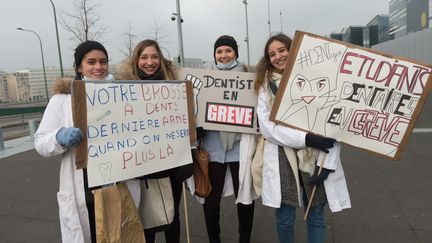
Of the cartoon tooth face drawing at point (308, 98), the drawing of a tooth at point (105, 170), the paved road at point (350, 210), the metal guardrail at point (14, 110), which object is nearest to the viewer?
the drawing of a tooth at point (105, 170)

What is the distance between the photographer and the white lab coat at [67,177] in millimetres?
2180

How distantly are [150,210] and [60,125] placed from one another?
2.97 feet

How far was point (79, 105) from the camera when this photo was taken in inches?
80.0

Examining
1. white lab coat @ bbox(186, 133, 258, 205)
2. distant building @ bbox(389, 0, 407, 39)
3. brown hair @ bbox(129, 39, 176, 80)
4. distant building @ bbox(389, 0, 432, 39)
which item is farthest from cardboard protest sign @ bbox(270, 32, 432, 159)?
distant building @ bbox(389, 0, 407, 39)

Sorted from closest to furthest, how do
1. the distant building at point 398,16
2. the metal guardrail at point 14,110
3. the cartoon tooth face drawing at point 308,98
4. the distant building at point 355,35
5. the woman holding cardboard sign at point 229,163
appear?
the cartoon tooth face drawing at point 308,98 → the woman holding cardboard sign at point 229,163 → the metal guardrail at point 14,110 → the distant building at point 355,35 → the distant building at point 398,16

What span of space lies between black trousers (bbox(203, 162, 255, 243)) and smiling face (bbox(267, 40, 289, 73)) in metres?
0.92

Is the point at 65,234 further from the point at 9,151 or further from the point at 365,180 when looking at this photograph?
the point at 9,151

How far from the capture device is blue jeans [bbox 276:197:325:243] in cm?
261

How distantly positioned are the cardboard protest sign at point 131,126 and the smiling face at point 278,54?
67 cm

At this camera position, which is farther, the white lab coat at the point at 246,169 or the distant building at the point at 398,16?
the distant building at the point at 398,16

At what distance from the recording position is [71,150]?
223cm

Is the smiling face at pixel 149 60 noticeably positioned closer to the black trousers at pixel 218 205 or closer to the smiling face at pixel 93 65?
the smiling face at pixel 93 65

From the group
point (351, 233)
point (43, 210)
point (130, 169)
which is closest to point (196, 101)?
point (130, 169)

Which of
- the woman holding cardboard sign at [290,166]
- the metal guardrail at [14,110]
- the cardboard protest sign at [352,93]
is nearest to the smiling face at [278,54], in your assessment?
the woman holding cardboard sign at [290,166]
